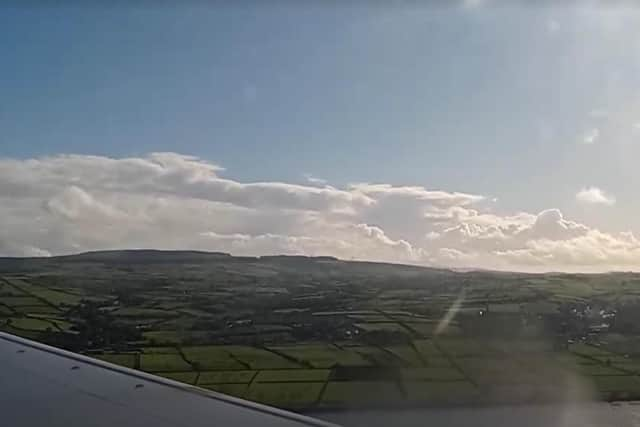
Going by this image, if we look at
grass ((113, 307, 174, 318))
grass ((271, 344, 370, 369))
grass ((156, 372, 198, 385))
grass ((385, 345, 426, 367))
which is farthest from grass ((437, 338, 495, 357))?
grass ((113, 307, 174, 318))

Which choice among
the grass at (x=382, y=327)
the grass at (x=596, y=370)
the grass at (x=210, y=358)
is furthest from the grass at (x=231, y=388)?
the grass at (x=596, y=370)

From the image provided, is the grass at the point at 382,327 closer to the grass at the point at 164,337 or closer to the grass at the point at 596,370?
the grass at the point at 596,370

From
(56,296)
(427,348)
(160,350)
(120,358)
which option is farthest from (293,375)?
(56,296)

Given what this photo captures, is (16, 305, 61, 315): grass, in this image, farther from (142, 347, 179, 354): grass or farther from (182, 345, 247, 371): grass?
(182, 345, 247, 371): grass

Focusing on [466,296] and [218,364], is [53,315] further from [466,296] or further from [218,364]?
[466,296]

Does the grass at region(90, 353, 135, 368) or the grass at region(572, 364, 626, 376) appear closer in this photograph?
the grass at region(90, 353, 135, 368)

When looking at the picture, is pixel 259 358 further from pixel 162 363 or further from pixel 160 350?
pixel 162 363
